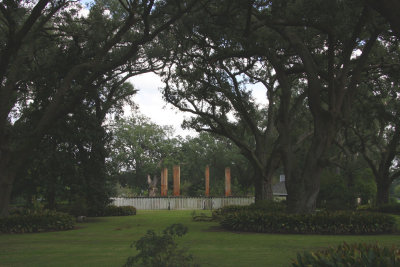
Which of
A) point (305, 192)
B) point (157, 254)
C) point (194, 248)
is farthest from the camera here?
point (305, 192)

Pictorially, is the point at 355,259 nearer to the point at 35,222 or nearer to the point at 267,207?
the point at 267,207

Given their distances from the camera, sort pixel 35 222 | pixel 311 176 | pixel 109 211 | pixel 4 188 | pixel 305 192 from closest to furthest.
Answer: pixel 311 176 → pixel 305 192 → pixel 4 188 → pixel 35 222 → pixel 109 211

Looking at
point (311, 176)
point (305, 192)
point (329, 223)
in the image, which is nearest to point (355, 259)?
point (329, 223)

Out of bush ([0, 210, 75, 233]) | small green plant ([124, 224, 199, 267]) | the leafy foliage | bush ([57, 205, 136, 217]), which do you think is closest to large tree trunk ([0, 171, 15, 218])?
bush ([0, 210, 75, 233])

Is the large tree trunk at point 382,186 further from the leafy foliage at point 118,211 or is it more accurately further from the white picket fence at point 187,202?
the leafy foliage at point 118,211

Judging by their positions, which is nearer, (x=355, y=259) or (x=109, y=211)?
(x=355, y=259)

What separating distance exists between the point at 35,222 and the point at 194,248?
8873 mm

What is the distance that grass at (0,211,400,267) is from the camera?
916 centimetres

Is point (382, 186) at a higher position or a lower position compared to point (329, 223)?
higher

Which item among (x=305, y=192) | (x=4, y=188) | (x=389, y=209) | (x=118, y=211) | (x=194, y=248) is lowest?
(x=389, y=209)

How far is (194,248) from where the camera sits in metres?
11.1

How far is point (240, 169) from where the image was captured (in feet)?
170

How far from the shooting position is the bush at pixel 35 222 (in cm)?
1631

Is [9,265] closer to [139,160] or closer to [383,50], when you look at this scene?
Answer: [383,50]
